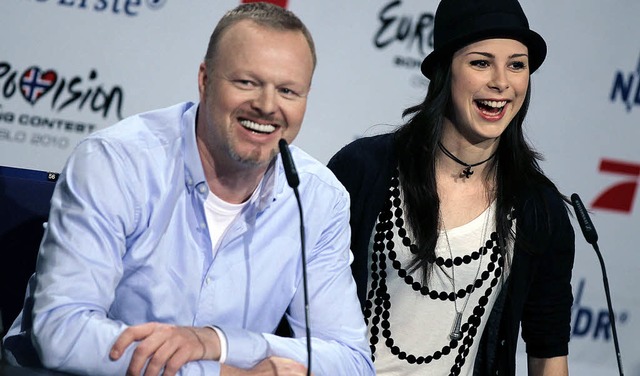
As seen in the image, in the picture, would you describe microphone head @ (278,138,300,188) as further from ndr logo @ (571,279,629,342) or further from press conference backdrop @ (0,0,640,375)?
ndr logo @ (571,279,629,342)

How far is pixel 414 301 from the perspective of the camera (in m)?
2.80

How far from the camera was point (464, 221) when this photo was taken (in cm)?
288

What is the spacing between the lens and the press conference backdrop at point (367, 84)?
3.96 meters

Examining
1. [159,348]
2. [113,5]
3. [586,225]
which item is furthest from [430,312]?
[113,5]

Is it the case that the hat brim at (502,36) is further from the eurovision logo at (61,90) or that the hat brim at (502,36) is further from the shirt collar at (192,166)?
the eurovision logo at (61,90)

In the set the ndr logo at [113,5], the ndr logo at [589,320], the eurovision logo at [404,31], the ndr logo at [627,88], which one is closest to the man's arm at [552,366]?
the ndr logo at [589,320]

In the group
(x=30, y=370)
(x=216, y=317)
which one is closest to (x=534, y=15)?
(x=216, y=317)

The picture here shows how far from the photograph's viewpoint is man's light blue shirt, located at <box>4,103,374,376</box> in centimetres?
203

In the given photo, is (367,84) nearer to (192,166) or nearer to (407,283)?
(407,283)

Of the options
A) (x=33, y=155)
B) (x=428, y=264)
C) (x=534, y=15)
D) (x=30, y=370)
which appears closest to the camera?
(x=30, y=370)

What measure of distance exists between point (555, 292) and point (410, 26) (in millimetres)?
1660

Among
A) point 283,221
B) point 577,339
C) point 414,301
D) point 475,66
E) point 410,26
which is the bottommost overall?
point 577,339

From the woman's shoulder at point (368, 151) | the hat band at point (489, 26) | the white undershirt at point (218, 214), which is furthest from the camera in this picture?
the woman's shoulder at point (368, 151)

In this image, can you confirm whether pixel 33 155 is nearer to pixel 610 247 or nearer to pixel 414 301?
pixel 414 301
